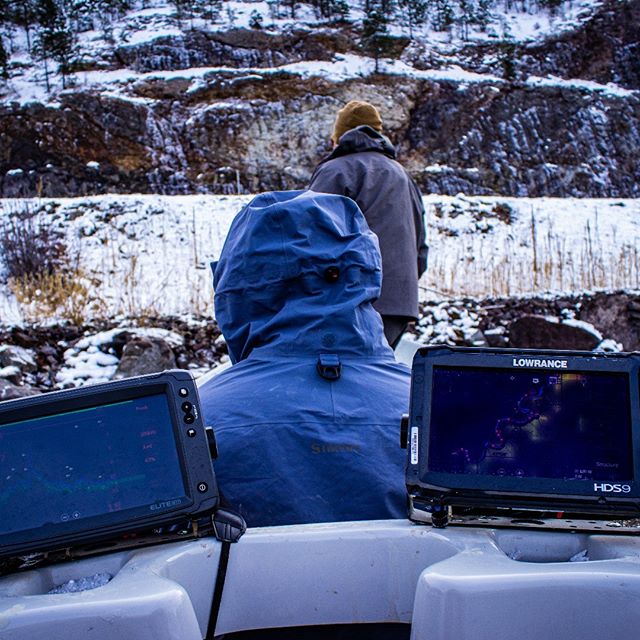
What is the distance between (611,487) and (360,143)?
254cm

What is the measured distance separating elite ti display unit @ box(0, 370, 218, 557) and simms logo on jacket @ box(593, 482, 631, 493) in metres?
0.63

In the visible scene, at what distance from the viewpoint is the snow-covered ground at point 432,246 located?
7.73 metres

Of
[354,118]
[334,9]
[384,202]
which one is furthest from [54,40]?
[384,202]

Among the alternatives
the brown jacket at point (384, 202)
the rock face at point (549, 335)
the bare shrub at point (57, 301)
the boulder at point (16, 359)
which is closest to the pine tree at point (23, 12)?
the bare shrub at point (57, 301)

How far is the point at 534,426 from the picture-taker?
123 cm

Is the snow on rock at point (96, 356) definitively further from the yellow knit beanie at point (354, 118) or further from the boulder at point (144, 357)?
the yellow knit beanie at point (354, 118)

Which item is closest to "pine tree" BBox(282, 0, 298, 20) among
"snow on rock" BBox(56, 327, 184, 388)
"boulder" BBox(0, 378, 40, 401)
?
"snow on rock" BBox(56, 327, 184, 388)

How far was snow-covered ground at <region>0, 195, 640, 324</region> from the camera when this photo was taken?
773cm

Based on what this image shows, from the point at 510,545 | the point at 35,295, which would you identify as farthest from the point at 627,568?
the point at 35,295

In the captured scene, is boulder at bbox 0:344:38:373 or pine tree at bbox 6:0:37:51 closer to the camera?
boulder at bbox 0:344:38:373

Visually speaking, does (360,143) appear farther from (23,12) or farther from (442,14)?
(23,12)

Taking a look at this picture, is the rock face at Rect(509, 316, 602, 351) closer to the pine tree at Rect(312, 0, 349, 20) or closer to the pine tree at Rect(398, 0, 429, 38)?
the pine tree at Rect(312, 0, 349, 20)

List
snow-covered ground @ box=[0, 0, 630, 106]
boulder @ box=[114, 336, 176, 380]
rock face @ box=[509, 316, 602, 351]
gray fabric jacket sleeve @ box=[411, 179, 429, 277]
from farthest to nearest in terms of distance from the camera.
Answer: snow-covered ground @ box=[0, 0, 630, 106], rock face @ box=[509, 316, 602, 351], boulder @ box=[114, 336, 176, 380], gray fabric jacket sleeve @ box=[411, 179, 429, 277]

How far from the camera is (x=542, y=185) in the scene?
72.0ft
